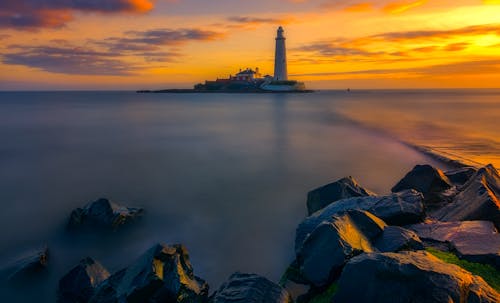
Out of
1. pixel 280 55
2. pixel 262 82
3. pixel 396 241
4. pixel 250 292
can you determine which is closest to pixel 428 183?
pixel 396 241

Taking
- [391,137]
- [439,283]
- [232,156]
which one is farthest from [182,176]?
[391,137]

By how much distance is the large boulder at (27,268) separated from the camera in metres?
6.32

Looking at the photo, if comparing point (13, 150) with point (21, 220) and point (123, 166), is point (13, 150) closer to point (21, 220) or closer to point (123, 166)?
point (123, 166)

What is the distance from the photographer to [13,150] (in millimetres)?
20078

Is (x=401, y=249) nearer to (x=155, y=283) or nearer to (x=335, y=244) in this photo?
(x=335, y=244)

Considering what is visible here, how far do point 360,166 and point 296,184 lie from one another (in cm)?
392

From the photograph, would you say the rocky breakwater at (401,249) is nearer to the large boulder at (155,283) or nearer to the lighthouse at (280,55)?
the large boulder at (155,283)

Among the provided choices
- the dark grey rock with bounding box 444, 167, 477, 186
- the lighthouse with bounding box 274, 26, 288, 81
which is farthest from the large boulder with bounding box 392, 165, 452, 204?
the lighthouse with bounding box 274, 26, 288, 81

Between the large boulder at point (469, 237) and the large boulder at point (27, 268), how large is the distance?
20.8ft

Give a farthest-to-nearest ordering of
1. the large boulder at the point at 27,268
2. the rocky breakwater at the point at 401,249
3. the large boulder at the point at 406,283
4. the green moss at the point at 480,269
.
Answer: the large boulder at the point at 27,268 < the green moss at the point at 480,269 < the rocky breakwater at the point at 401,249 < the large boulder at the point at 406,283

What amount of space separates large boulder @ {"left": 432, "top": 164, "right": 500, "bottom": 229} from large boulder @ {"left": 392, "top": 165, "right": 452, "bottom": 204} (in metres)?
0.95

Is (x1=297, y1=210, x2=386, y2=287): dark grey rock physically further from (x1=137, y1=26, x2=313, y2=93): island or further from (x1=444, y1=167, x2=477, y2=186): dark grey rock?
(x1=137, y1=26, x2=313, y2=93): island

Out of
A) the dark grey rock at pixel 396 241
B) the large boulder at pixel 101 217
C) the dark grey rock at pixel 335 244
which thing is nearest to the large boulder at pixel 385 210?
the dark grey rock at pixel 335 244

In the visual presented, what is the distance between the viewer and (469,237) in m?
5.29
